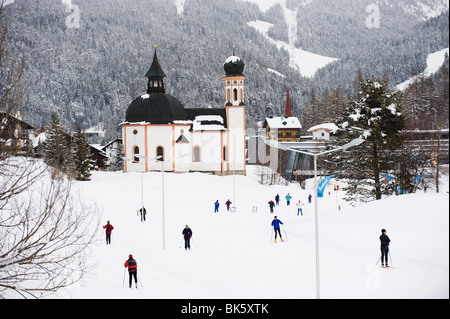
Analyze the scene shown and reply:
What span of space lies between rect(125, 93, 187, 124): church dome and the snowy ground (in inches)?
1085

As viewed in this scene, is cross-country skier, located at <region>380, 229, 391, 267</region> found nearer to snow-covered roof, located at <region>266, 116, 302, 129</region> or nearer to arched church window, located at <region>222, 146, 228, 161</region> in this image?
arched church window, located at <region>222, 146, 228, 161</region>

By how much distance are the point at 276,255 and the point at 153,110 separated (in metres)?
48.8

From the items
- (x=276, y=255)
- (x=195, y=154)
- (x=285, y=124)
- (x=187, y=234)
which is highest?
(x=285, y=124)

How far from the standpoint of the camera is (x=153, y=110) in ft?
231

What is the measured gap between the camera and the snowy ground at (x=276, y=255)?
1769cm

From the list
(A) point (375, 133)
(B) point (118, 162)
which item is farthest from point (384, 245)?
(B) point (118, 162)

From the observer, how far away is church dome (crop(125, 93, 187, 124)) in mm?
70188

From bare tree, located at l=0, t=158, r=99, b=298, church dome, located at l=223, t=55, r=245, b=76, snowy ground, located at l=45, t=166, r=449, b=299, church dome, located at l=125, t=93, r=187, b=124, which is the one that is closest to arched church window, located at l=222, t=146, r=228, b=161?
church dome, located at l=125, t=93, r=187, b=124

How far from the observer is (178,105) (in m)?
72.8

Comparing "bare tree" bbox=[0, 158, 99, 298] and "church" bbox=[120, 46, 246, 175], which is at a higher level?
"church" bbox=[120, 46, 246, 175]

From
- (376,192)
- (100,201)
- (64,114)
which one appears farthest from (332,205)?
(64,114)

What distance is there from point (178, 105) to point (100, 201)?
27169 millimetres

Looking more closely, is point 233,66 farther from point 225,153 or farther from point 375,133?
point 375,133
